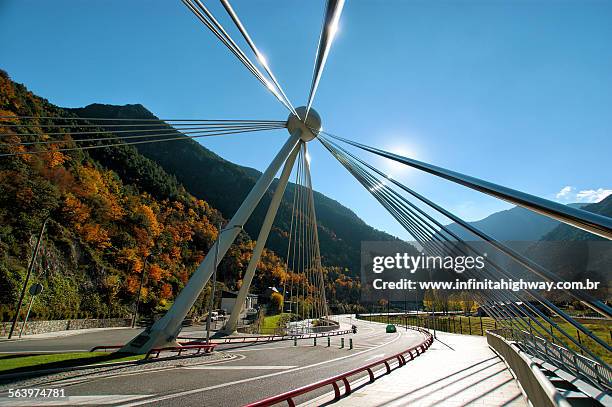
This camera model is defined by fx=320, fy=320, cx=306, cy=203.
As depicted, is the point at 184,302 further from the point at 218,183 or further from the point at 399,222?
the point at 218,183

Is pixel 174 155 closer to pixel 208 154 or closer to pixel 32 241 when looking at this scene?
pixel 208 154

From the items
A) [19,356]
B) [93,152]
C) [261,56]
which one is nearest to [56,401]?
[19,356]

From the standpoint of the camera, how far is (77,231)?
114ft

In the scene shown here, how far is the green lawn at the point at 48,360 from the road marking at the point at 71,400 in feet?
10.2

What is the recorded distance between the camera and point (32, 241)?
25984 millimetres

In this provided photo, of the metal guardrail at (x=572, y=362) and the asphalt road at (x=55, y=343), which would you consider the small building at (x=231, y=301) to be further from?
the metal guardrail at (x=572, y=362)

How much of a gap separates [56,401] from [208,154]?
124 m

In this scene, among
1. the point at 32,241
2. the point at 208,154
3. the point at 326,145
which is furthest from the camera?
the point at 208,154

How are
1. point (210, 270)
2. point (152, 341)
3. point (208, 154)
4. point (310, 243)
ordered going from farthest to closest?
point (208, 154) < point (310, 243) < point (210, 270) < point (152, 341)

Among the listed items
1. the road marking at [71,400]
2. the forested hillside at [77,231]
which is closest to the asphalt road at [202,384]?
the road marking at [71,400]

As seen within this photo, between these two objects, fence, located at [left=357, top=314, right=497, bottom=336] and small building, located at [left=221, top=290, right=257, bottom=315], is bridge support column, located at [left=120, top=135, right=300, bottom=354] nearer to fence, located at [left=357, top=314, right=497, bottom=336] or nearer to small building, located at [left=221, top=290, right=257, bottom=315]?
fence, located at [left=357, top=314, right=497, bottom=336]

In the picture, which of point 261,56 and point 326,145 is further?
point 326,145

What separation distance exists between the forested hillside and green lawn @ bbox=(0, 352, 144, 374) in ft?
20.5

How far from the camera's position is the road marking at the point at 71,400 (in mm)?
6402
